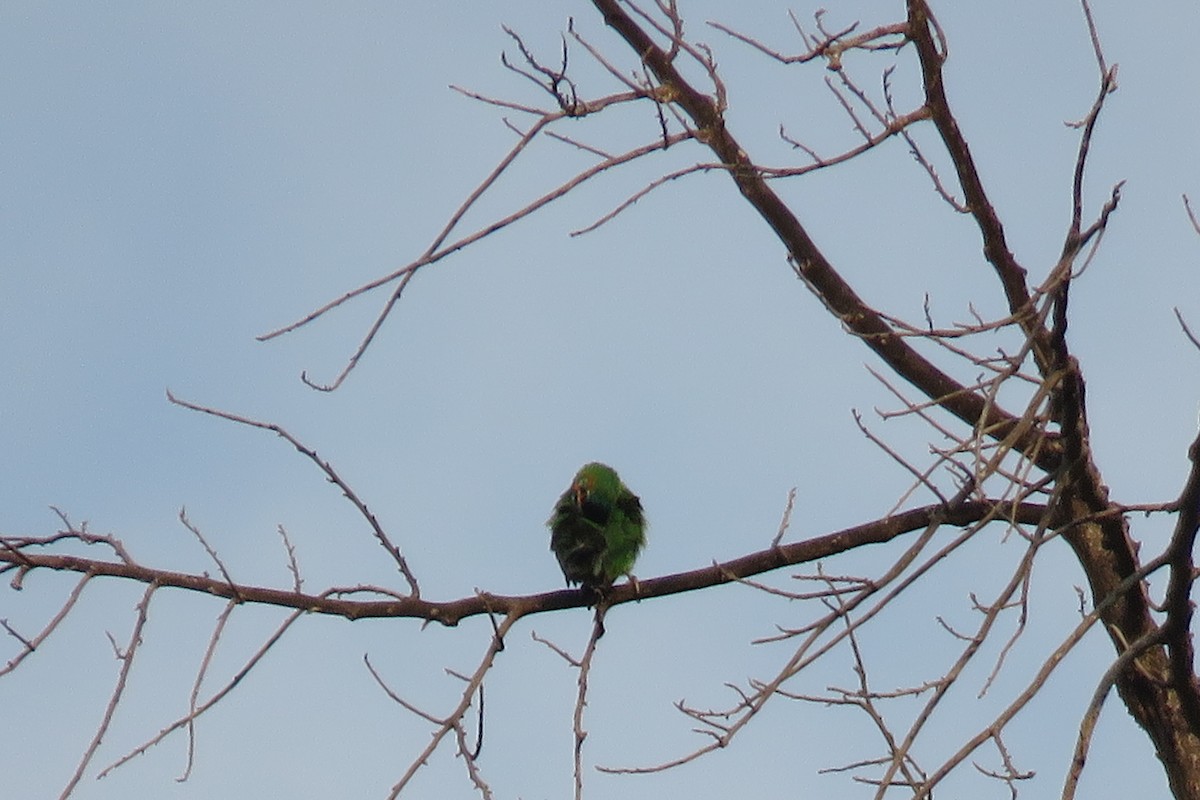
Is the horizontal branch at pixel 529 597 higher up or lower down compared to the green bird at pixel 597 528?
lower down

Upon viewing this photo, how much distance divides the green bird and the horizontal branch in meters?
0.97

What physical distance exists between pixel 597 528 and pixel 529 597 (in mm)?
1667

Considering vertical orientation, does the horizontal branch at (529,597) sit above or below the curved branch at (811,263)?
below

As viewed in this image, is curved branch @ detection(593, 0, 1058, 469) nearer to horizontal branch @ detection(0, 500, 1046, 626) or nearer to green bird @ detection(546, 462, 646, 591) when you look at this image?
horizontal branch @ detection(0, 500, 1046, 626)

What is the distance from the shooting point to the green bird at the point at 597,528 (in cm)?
598

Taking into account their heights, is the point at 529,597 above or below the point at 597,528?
below

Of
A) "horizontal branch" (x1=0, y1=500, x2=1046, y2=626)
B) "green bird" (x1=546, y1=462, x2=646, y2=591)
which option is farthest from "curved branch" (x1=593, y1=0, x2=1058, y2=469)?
"green bird" (x1=546, y1=462, x2=646, y2=591)

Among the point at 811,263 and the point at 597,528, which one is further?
the point at 597,528

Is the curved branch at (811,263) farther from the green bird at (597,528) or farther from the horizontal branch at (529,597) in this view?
the green bird at (597,528)

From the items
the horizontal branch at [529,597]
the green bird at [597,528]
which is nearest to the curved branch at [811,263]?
the horizontal branch at [529,597]

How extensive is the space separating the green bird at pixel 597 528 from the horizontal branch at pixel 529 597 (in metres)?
0.97

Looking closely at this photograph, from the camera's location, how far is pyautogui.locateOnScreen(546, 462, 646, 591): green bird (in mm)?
5980

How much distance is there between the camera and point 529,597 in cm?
453

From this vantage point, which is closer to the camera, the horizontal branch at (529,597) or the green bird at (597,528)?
the horizontal branch at (529,597)
